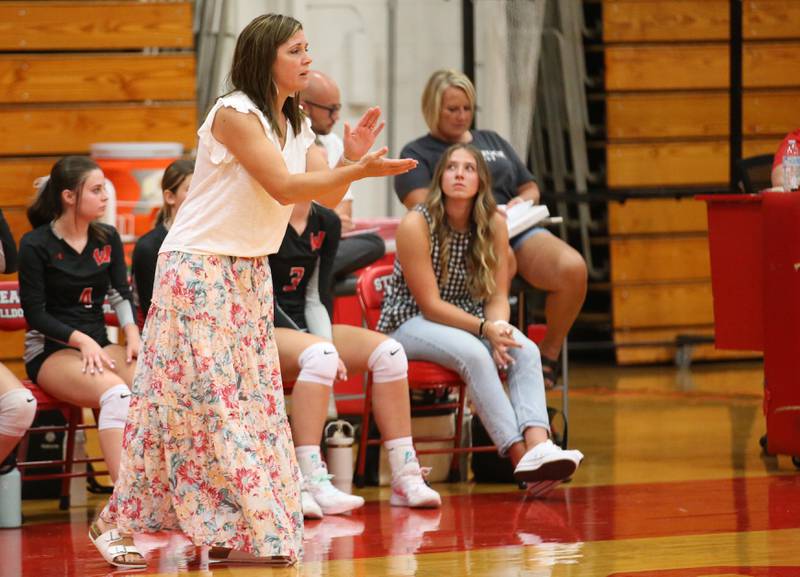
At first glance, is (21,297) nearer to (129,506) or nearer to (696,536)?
(129,506)

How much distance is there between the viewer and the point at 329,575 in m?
3.57

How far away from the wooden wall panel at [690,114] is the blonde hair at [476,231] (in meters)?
3.88

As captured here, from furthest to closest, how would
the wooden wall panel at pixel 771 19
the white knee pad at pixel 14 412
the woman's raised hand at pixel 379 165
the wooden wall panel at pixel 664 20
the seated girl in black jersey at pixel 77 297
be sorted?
the wooden wall panel at pixel 771 19, the wooden wall panel at pixel 664 20, the seated girl in black jersey at pixel 77 297, the white knee pad at pixel 14 412, the woman's raised hand at pixel 379 165

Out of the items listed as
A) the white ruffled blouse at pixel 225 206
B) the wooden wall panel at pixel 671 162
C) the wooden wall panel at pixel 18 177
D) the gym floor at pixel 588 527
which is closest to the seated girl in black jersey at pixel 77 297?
the gym floor at pixel 588 527

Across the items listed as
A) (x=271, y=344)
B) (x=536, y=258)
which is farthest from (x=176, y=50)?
(x=271, y=344)

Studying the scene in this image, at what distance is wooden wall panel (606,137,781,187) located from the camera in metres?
8.77

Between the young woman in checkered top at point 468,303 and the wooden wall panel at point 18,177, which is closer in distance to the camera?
the young woman in checkered top at point 468,303

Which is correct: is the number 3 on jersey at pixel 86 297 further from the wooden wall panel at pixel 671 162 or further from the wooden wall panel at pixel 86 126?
the wooden wall panel at pixel 671 162

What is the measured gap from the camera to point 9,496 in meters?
4.42

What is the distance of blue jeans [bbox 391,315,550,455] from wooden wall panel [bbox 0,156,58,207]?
3.16 m

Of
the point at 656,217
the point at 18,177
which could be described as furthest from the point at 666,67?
the point at 18,177

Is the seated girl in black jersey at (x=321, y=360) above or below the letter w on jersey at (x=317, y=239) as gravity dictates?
below

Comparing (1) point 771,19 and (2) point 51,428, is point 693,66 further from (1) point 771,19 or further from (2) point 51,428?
(2) point 51,428

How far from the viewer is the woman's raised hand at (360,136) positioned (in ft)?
11.8
